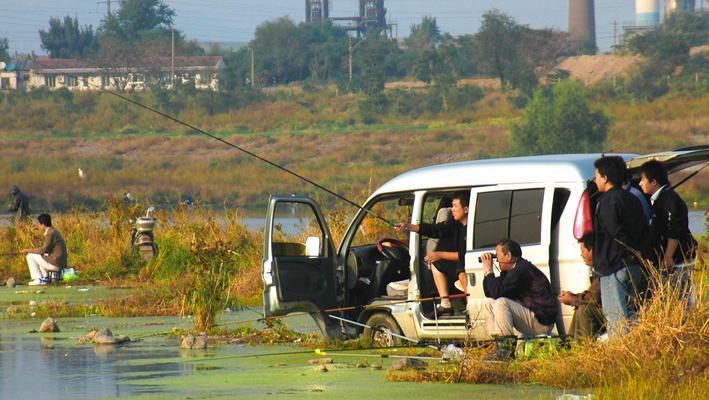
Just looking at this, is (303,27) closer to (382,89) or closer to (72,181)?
(382,89)

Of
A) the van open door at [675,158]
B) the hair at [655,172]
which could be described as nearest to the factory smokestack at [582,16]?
the van open door at [675,158]

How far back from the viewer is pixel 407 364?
12.1 m

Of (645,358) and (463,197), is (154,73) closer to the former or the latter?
(463,197)

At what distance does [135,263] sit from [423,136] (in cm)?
5859

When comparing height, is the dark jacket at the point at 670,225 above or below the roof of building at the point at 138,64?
below

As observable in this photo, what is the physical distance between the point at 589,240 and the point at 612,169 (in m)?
0.60

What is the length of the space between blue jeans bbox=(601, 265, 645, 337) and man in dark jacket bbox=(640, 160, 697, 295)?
1.14ft

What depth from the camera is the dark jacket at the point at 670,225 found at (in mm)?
11938

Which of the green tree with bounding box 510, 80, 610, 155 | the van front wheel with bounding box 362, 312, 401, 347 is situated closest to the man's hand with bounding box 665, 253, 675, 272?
the van front wheel with bounding box 362, 312, 401, 347

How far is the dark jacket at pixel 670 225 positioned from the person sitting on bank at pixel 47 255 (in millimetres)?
13837

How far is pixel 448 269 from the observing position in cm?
1338

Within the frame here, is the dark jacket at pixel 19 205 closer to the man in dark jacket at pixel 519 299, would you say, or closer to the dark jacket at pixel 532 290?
the man in dark jacket at pixel 519 299

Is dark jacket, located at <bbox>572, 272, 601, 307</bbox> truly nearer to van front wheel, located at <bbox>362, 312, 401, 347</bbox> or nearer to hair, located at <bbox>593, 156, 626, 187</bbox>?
hair, located at <bbox>593, 156, 626, 187</bbox>

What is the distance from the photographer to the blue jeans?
11.4 m
